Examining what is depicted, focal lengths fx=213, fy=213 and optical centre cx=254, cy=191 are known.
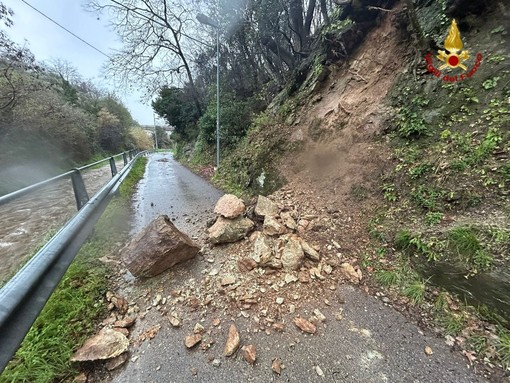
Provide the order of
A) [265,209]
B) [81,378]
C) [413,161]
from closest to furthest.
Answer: [81,378] < [413,161] < [265,209]

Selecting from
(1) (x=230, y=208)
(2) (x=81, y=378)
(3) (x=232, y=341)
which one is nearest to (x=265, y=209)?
(1) (x=230, y=208)

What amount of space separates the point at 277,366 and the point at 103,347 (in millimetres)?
1354

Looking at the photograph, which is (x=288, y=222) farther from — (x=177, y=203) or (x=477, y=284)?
(x=177, y=203)

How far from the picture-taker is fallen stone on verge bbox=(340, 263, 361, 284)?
238 cm

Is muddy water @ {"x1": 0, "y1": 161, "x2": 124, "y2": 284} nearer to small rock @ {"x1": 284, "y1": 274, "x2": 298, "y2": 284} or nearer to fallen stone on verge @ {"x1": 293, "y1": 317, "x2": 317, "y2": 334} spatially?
small rock @ {"x1": 284, "y1": 274, "x2": 298, "y2": 284}

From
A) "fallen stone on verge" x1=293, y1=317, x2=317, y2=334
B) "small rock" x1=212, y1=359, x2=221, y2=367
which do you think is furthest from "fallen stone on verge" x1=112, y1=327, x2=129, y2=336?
"fallen stone on verge" x1=293, y1=317, x2=317, y2=334

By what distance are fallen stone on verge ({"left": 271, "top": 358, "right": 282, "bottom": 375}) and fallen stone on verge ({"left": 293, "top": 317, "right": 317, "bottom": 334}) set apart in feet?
1.14

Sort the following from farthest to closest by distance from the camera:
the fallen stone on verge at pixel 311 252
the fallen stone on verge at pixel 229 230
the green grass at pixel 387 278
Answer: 1. the fallen stone on verge at pixel 229 230
2. the fallen stone on verge at pixel 311 252
3. the green grass at pixel 387 278

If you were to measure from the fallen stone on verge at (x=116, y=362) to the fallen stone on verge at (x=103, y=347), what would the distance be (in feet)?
0.09

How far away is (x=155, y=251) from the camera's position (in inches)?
96.1

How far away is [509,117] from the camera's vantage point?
262cm

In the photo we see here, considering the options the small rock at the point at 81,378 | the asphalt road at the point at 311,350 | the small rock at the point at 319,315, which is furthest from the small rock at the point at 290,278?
the small rock at the point at 81,378

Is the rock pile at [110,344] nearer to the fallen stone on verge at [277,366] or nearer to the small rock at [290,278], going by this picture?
the fallen stone on verge at [277,366]

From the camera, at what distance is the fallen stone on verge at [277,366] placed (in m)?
1.55
